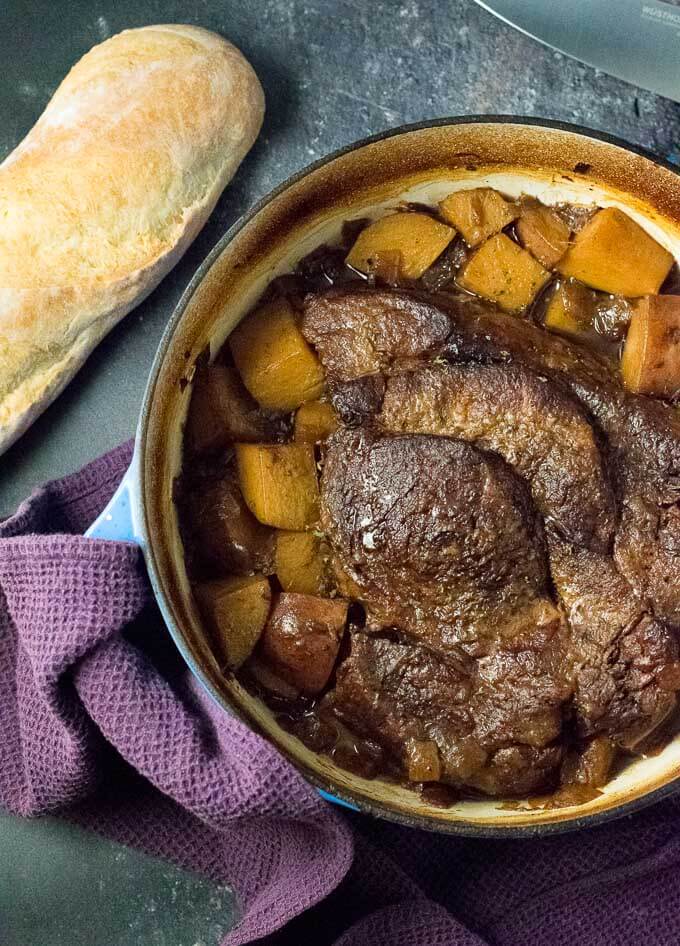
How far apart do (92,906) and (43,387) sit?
4.33ft

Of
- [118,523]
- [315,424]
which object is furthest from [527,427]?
[118,523]

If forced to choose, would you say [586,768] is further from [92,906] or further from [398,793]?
[92,906]

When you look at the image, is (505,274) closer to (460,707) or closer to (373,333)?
(373,333)

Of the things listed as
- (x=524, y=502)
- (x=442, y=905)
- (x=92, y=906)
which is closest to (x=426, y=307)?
(x=524, y=502)

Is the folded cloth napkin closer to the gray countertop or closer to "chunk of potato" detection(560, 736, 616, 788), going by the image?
the gray countertop

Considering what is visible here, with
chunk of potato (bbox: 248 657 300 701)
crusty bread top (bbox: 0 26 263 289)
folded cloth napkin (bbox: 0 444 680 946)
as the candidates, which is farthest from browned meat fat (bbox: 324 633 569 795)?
crusty bread top (bbox: 0 26 263 289)

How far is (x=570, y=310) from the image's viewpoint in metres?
2.15

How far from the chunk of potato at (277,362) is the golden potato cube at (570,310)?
53 cm

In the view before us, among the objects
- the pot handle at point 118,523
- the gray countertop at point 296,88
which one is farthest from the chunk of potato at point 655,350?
the pot handle at point 118,523

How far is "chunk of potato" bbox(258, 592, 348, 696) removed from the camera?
6.49 feet

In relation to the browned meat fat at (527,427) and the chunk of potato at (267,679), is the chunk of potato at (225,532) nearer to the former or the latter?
the chunk of potato at (267,679)

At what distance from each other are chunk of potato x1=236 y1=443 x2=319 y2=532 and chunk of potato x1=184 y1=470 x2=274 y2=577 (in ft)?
0.10

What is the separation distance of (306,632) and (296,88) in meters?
1.55

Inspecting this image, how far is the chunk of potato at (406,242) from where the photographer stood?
215 centimetres
